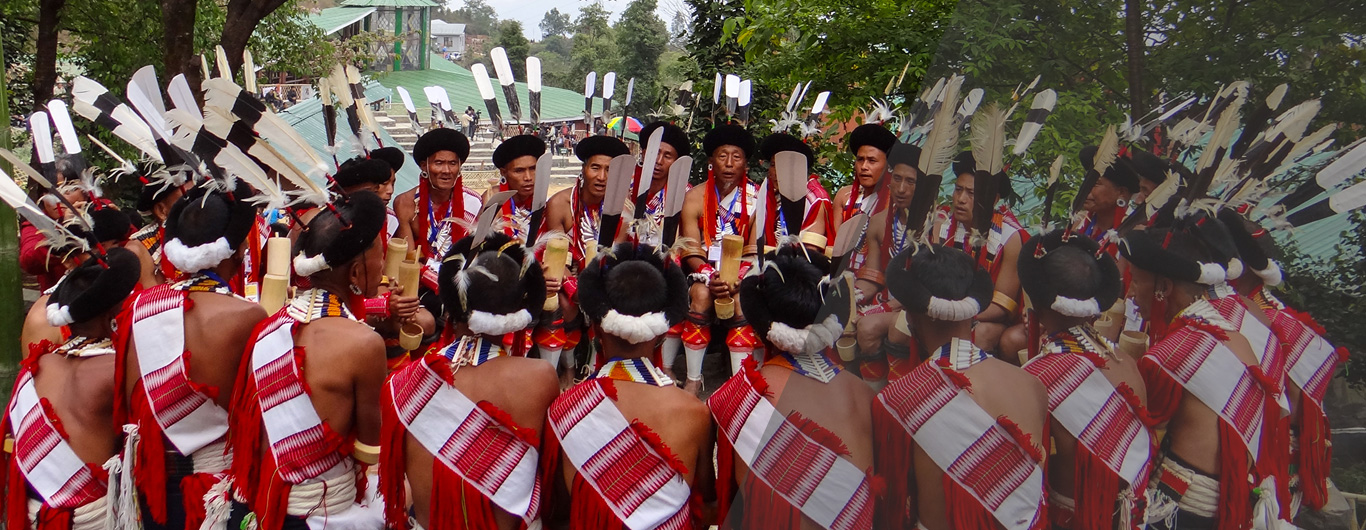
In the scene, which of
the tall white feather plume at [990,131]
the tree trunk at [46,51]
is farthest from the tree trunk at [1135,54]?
the tree trunk at [46,51]

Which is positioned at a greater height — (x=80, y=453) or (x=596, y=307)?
(x=596, y=307)

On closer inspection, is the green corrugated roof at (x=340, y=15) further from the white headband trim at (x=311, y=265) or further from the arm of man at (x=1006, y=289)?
the arm of man at (x=1006, y=289)

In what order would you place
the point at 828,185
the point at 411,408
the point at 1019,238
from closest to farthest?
the point at 1019,238 < the point at 411,408 < the point at 828,185

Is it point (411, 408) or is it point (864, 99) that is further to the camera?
point (864, 99)

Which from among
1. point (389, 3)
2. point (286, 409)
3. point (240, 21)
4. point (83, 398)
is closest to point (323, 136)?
point (240, 21)

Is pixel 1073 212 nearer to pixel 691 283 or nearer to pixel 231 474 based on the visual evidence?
pixel 231 474

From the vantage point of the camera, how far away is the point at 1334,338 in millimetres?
1377

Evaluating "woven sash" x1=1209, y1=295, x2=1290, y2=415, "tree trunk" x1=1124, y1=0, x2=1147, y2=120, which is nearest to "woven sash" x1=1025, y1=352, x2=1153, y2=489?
"woven sash" x1=1209, y1=295, x2=1290, y2=415

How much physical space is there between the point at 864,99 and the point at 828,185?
146cm

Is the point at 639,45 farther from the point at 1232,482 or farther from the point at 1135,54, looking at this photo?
the point at 1135,54

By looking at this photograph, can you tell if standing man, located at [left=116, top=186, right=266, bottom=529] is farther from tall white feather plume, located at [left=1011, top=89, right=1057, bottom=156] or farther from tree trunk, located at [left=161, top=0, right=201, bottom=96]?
tree trunk, located at [left=161, top=0, right=201, bottom=96]

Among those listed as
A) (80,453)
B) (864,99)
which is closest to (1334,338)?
(80,453)

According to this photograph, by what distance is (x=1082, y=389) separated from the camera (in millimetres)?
1781

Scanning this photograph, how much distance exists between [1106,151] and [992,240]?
25cm
